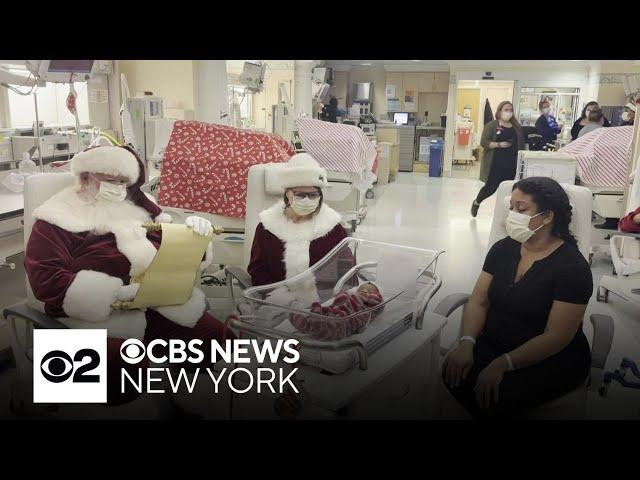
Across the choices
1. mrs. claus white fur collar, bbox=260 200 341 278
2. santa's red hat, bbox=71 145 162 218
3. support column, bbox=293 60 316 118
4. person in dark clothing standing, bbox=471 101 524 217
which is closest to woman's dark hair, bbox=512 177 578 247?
person in dark clothing standing, bbox=471 101 524 217

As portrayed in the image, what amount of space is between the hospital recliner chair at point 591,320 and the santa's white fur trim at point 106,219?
1.12m

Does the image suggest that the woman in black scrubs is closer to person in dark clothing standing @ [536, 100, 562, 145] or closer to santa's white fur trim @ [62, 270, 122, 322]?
person in dark clothing standing @ [536, 100, 562, 145]

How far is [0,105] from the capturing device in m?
4.00

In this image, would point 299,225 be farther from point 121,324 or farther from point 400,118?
point 400,118

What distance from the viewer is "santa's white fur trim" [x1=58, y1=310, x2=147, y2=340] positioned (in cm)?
206

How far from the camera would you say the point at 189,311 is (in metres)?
2.23

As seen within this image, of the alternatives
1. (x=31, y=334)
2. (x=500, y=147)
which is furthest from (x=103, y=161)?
(x=500, y=147)

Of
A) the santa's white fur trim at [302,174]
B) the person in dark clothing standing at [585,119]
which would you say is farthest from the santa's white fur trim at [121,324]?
the person in dark clothing standing at [585,119]

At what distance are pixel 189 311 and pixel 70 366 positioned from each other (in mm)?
467

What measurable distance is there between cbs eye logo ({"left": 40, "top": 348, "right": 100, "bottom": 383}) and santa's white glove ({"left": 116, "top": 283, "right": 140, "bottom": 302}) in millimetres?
220

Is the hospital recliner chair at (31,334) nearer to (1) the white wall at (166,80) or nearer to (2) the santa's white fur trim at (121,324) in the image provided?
(2) the santa's white fur trim at (121,324)

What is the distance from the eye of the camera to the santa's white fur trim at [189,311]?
2.20 m
